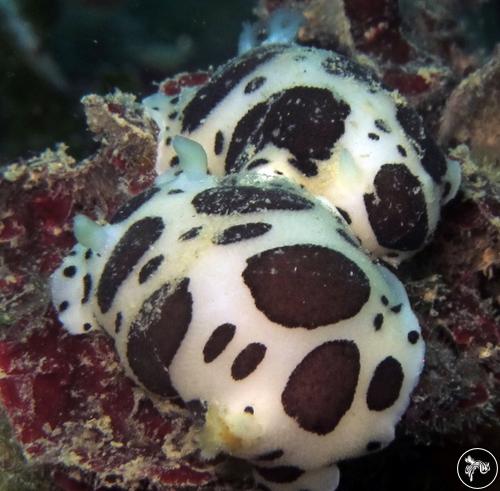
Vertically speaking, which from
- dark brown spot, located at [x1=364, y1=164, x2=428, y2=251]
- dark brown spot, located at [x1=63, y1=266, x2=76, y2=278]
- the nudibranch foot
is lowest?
the nudibranch foot

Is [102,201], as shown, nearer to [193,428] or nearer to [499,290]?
[193,428]

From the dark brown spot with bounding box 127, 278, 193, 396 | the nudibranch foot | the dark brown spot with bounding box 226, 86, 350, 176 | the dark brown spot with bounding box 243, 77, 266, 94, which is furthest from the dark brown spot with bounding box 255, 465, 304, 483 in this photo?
the dark brown spot with bounding box 243, 77, 266, 94

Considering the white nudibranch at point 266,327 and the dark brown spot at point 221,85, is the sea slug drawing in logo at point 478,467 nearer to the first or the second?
the white nudibranch at point 266,327

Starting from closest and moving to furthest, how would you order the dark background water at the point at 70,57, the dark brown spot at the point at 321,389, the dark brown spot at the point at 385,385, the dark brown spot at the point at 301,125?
the dark brown spot at the point at 321,389
the dark brown spot at the point at 385,385
the dark brown spot at the point at 301,125
the dark background water at the point at 70,57

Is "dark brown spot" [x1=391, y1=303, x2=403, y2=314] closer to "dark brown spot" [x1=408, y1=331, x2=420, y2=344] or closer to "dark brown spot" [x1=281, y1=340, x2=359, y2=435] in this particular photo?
"dark brown spot" [x1=408, y1=331, x2=420, y2=344]

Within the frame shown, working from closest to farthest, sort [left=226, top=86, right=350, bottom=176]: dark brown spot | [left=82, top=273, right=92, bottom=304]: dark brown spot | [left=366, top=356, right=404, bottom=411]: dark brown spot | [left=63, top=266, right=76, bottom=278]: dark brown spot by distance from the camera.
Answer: [left=366, top=356, right=404, bottom=411]: dark brown spot
[left=82, top=273, right=92, bottom=304]: dark brown spot
[left=63, top=266, right=76, bottom=278]: dark brown spot
[left=226, top=86, right=350, bottom=176]: dark brown spot

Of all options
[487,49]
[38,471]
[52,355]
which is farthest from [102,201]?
[487,49]

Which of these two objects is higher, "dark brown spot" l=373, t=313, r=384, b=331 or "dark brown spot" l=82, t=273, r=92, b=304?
"dark brown spot" l=82, t=273, r=92, b=304

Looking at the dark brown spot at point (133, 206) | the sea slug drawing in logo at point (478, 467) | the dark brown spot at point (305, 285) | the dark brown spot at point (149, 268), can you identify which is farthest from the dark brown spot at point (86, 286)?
the sea slug drawing in logo at point (478, 467)
